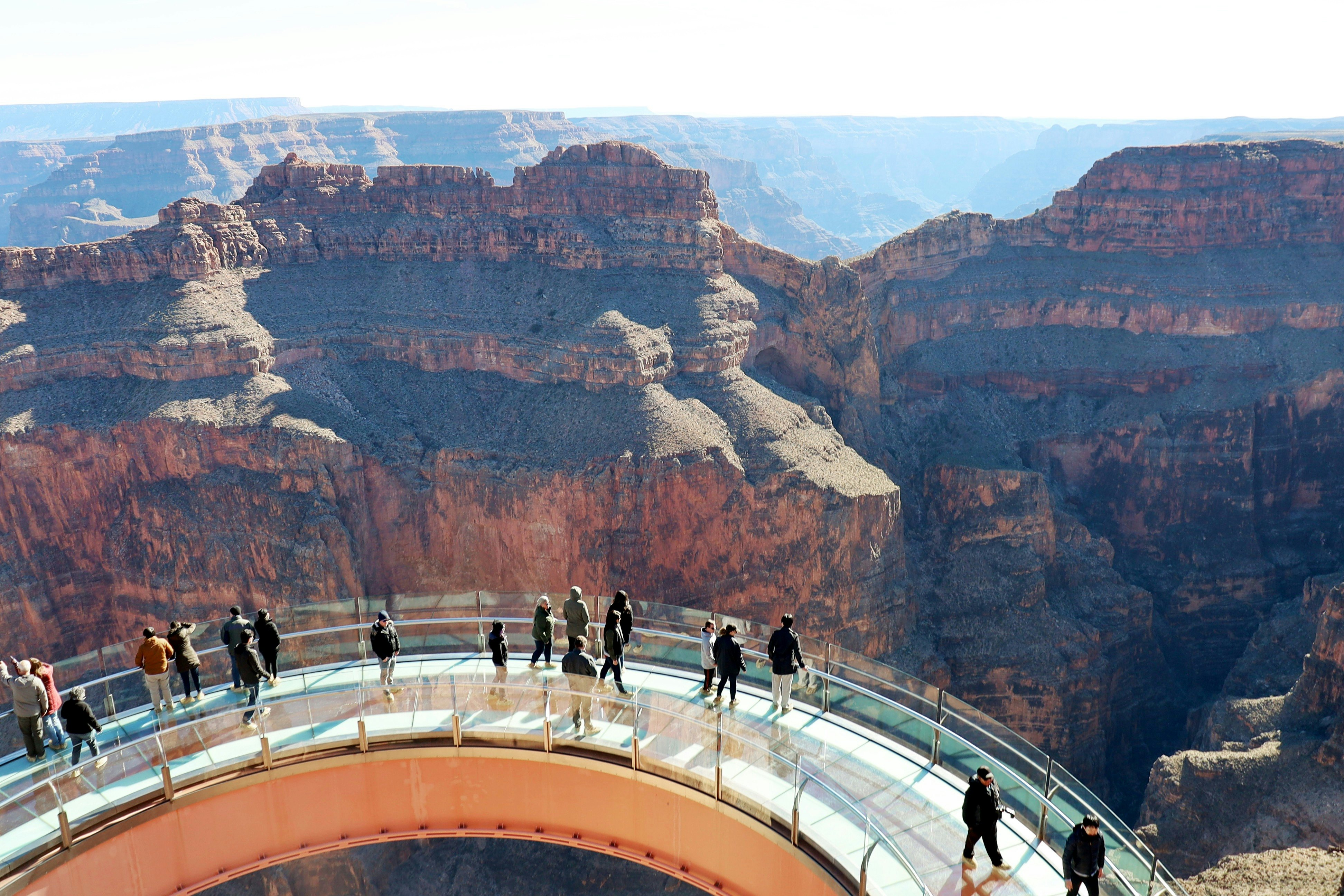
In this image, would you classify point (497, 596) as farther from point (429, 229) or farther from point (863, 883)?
point (429, 229)

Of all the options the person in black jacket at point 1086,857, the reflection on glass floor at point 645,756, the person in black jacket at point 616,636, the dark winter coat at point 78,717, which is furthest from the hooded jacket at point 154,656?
the person in black jacket at point 1086,857

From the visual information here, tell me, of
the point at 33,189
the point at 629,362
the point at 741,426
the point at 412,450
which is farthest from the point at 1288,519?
the point at 33,189

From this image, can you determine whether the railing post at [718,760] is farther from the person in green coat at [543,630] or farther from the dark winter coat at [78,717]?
the dark winter coat at [78,717]

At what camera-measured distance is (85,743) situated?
70.3ft

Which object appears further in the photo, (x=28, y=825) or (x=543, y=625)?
(x=543, y=625)

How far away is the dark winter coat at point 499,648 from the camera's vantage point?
25078 mm

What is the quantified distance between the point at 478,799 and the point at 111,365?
43.3m

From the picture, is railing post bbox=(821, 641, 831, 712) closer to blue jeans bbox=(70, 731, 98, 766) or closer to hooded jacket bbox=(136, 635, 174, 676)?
hooded jacket bbox=(136, 635, 174, 676)

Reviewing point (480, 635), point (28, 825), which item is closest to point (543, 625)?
point (480, 635)

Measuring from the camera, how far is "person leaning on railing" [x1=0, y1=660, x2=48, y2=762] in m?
20.5

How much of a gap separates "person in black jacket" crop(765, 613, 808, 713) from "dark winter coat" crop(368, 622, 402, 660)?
8934mm

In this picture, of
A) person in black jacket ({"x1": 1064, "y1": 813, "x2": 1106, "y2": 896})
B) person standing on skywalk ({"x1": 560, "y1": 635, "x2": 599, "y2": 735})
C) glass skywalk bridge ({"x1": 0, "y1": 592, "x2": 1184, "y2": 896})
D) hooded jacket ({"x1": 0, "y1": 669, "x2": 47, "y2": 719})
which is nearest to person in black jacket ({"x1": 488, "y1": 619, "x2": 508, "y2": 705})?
glass skywalk bridge ({"x1": 0, "y1": 592, "x2": 1184, "y2": 896})

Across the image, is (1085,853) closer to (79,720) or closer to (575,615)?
(575,615)

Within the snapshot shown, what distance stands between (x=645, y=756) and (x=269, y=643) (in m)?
9.51
